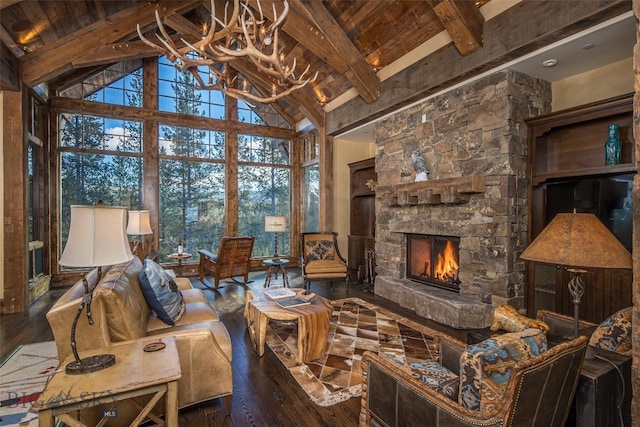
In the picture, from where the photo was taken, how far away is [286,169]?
Result: 7.99 meters

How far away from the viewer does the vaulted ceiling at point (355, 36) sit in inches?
130

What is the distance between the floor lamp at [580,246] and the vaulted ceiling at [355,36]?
2196 millimetres

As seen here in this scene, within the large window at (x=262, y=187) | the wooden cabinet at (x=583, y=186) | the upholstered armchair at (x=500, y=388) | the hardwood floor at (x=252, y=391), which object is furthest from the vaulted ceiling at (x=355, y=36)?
the hardwood floor at (x=252, y=391)

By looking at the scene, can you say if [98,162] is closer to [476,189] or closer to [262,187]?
[262,187]

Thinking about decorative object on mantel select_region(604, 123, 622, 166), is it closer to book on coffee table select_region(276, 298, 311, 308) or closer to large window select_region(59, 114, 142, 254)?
book on coffee table select_region(276, 298, 311, 308)

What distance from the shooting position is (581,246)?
1.64 meters

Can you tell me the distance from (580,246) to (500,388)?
91cm

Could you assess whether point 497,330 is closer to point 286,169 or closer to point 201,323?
point 201,323

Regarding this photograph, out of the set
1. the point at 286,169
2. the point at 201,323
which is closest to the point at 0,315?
the point at 201,323

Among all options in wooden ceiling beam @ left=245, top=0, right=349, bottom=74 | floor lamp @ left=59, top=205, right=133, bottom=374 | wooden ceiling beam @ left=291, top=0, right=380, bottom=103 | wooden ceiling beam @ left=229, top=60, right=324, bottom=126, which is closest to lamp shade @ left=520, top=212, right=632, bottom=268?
floor lamp @ left=59, top=205, right=133, bottom=374

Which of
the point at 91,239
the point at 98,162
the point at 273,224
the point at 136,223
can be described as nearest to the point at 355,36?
the point at 273,224

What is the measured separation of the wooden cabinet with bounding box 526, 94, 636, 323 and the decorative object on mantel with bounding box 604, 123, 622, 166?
8 centimetres

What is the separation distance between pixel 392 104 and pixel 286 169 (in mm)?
3752

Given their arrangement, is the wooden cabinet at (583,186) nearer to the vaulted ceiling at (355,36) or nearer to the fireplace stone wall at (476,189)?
the fireplace stone wall at (476,189)
